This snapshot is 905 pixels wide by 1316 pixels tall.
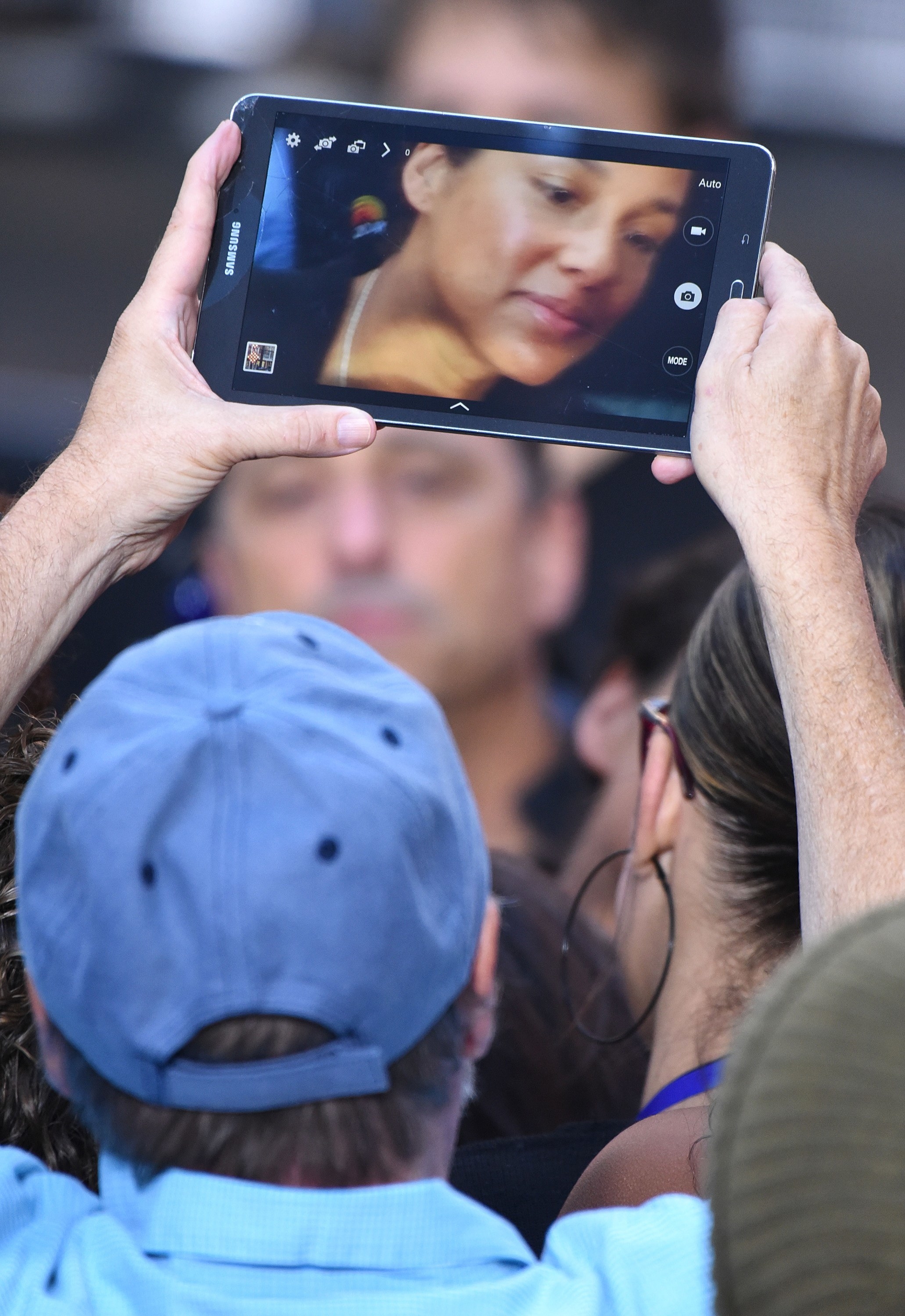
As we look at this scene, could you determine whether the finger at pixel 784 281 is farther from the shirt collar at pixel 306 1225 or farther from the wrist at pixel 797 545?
the shirt collar at pixel 306 1225

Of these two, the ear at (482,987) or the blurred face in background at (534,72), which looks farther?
the blurred face in background at (534,72)

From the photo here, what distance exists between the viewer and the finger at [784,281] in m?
1.18

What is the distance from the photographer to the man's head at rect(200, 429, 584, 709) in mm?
2816

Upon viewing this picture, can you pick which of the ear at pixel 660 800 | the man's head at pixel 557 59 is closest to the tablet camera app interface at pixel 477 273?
the ear at pixel 660 800

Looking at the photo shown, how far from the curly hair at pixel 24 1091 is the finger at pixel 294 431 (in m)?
0.42

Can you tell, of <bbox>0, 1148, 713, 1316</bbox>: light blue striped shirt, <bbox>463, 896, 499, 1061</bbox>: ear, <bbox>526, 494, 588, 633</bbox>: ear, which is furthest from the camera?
<bbox>526, 494, 588, 633</bbox>: ear

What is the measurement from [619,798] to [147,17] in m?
1.79

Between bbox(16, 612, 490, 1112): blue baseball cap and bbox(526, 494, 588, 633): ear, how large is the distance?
2107mm

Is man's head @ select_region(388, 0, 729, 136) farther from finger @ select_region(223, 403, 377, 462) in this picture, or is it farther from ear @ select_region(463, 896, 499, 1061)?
ear @ select_region(463, 896, 499, 1061)

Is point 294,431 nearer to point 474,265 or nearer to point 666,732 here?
point 474,265

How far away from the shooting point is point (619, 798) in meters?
2.46

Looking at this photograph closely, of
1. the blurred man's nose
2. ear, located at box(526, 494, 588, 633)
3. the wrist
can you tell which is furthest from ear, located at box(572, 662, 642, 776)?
the wrist

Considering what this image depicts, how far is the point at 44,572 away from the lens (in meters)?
1.14

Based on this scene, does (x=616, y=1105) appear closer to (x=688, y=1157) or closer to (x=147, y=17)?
(x=688, y=1157)
